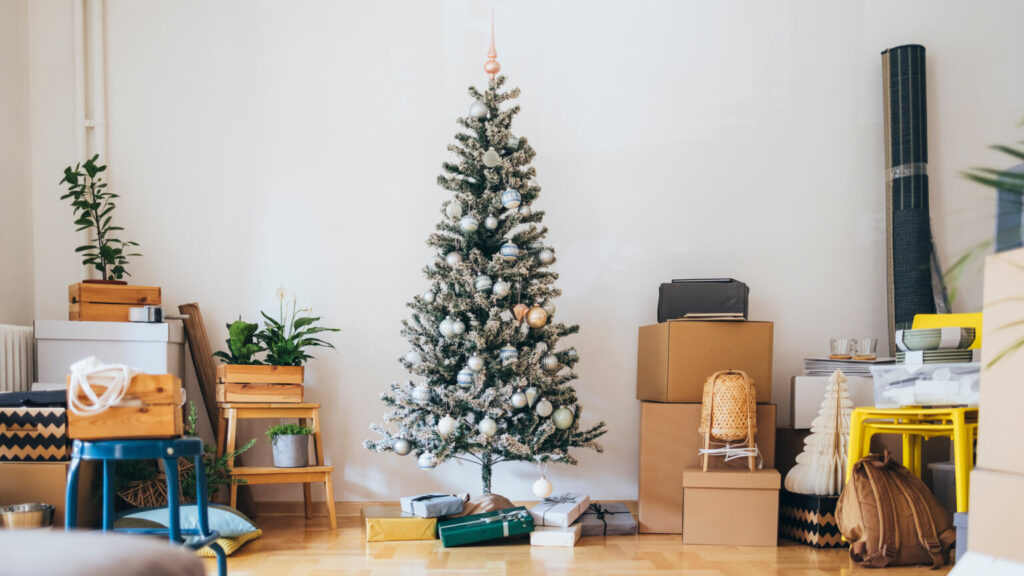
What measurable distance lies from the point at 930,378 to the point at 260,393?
2466mm

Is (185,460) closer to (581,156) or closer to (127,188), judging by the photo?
(127,188)

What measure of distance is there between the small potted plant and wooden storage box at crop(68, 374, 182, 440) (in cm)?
141

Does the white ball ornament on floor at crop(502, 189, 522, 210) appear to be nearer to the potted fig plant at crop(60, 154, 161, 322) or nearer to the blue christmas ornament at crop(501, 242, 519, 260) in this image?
the blue christmas ornament at crop(501, 242, 519, 260)

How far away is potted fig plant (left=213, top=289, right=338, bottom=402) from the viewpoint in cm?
309

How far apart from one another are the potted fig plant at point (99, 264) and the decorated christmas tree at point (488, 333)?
1.16m

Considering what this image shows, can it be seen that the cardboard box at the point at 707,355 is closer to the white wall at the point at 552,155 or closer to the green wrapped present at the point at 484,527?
the white wall at the point at 552,155

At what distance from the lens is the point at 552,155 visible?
3.57 meters

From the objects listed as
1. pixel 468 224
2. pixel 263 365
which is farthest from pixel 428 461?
pixel 468 224

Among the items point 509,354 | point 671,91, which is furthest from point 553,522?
point 671,91

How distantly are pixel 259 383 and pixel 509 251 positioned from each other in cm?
117

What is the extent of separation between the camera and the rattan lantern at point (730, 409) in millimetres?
2879

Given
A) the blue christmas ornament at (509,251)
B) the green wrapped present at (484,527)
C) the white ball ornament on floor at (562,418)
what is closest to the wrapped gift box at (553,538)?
the green wrapped present at (484,527)

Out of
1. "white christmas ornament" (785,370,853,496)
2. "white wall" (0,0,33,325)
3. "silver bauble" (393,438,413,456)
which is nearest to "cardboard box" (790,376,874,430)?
"white christmas ornament" (785,370,853,496)

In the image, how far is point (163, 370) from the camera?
10.2 ft
